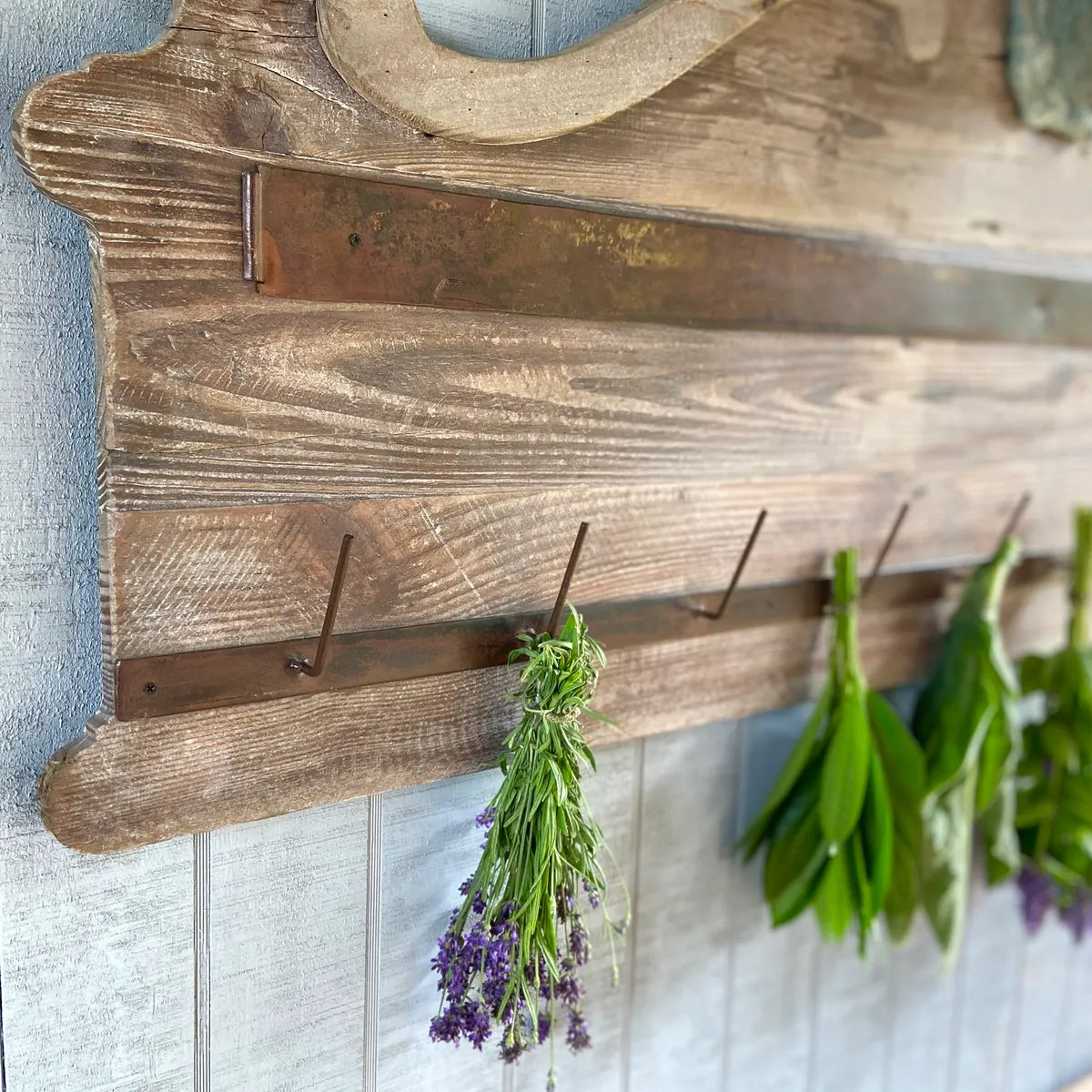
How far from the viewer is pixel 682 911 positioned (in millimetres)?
941

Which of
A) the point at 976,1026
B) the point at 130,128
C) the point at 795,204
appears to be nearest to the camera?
the point at 130,128

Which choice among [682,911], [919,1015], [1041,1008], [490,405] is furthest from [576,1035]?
[1041,1008]

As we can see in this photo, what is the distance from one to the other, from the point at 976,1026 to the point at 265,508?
3.55ft

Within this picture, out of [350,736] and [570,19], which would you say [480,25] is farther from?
[350,736]

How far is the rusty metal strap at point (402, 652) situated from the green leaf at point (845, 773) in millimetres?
99

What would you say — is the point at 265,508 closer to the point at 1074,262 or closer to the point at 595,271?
the point at 595,271

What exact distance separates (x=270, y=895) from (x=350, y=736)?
4.7 inches

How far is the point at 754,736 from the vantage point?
0.97 m

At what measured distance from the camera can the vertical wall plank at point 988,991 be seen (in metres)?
1.23

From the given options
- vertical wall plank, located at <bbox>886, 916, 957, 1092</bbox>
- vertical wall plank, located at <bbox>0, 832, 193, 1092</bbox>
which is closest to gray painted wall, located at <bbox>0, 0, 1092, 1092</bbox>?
vertical wall plank, located at <bbox>0, 832, 193, 1092</bbox>

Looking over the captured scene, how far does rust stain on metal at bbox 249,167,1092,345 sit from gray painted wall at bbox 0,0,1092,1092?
0.40 feet

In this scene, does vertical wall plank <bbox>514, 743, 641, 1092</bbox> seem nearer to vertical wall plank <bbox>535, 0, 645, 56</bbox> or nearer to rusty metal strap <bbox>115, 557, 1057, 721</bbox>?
rusty metal strap <bbox>115, 557, 1057, 721</bbox>

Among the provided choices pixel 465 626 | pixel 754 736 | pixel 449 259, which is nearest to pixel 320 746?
pixel 465 626

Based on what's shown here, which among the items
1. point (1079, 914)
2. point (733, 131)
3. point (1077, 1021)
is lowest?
point (1077, 1021)
